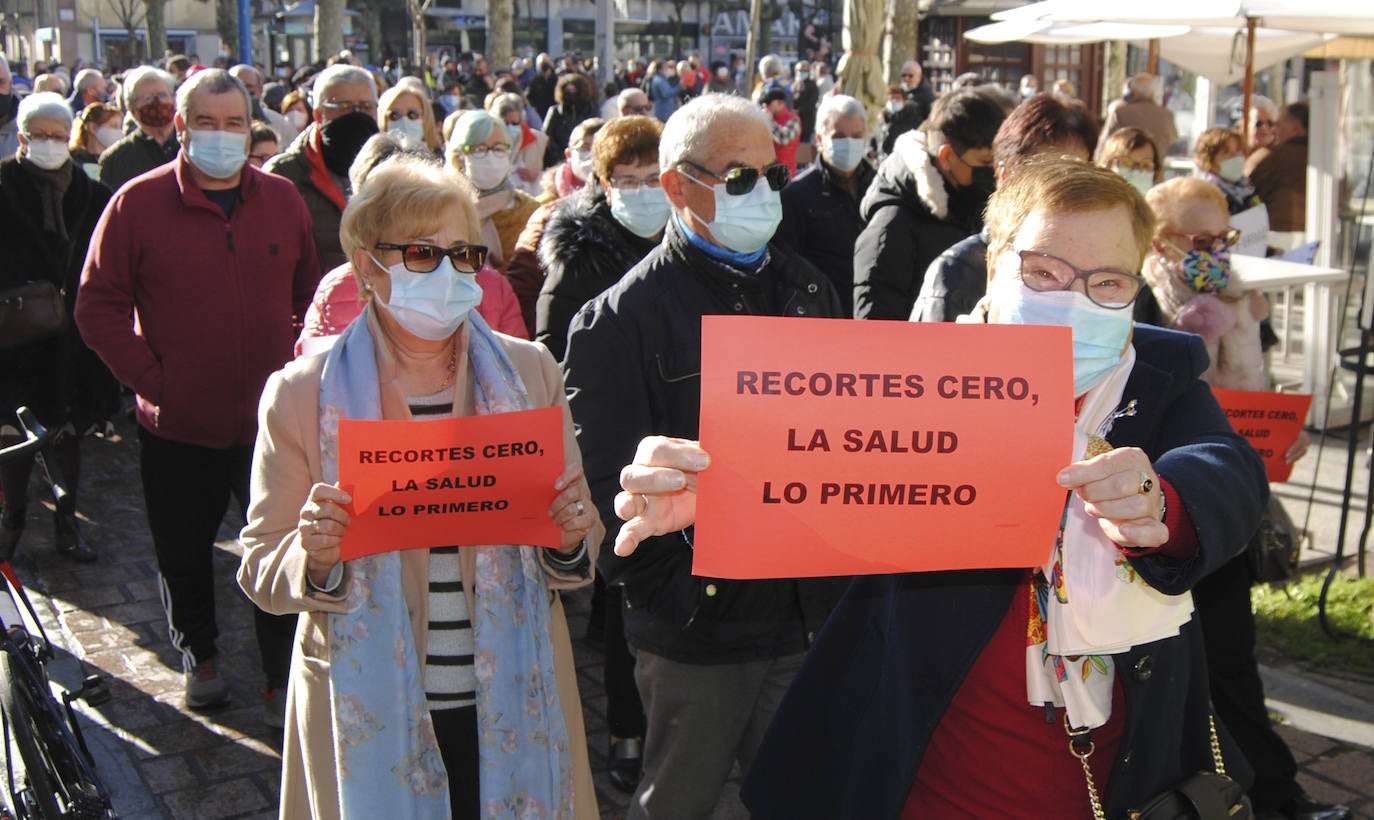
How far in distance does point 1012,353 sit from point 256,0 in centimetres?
5684

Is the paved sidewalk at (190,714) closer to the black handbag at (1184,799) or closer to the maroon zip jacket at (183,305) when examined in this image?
the maroon zip jacket at (183,305)

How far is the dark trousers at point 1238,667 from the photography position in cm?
406

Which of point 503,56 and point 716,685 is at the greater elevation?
point 503,56

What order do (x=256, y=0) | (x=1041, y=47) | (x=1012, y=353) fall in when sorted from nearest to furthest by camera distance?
1. (x=1012, y=353)
2. (x=1041, y=47)
3. (x=256, y=0)

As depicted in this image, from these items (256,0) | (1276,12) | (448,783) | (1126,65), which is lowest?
(448,783)

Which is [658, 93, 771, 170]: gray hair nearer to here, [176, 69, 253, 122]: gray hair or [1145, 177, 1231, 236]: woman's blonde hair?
[1145, 177, 1231, 236]: woman's blonde hair

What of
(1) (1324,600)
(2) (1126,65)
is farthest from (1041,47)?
(1) (1324,600)

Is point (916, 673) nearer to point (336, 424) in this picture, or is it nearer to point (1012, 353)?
point (1012, 353)

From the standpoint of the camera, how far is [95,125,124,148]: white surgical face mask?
11.1 metres

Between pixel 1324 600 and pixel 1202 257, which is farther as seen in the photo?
pixel 1324 600

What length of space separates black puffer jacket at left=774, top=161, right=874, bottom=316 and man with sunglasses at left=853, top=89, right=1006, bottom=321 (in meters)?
1.21

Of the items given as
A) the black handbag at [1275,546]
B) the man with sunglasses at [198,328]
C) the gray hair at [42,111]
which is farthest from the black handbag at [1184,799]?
the gray hair at [42,111]

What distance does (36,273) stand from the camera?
6711 millimetres

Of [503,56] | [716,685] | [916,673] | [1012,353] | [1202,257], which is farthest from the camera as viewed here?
[503,56]
